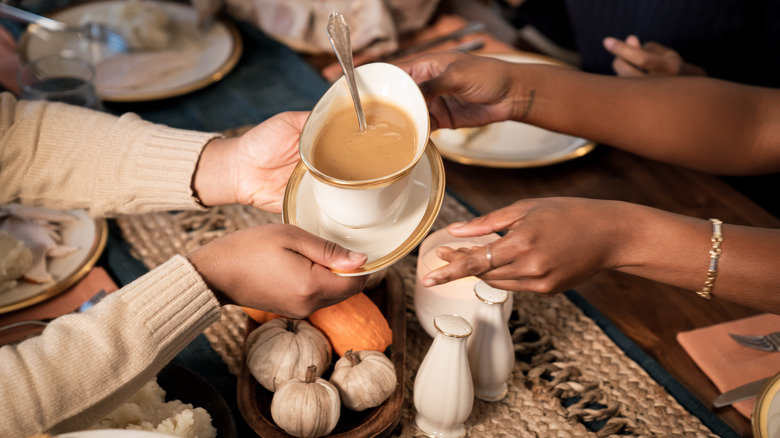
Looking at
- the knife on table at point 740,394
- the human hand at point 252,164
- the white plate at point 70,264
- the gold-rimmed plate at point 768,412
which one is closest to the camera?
the gold-rimmed plate at point 768,412

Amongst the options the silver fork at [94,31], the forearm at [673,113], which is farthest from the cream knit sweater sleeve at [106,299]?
the forearm at [673,113]

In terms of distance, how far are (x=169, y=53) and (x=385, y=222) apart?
1.09 meters

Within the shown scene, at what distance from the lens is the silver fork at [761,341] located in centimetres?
106

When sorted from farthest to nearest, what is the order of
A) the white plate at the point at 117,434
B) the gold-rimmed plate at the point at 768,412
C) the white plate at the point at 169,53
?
the white plate at the point at 169,53 → the gold-rimmed plate at the point at 768,412 → the white plate at the point at 117,434

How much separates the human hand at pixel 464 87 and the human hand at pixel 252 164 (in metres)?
0.26

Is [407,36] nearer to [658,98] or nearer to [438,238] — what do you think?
[658,98]

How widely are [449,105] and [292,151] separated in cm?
36

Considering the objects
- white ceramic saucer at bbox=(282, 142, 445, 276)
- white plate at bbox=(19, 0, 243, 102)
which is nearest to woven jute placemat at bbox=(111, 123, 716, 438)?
white ceramic saucer at bbox=(282, 142, 445, 276)

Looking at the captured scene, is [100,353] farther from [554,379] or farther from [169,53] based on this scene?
[169,53]

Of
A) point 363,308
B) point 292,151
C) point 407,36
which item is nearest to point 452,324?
point 363,308

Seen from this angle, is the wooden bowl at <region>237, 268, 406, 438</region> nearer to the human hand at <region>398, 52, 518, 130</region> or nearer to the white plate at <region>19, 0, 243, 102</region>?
the human hand at <region>398, 52, 518, 130</region>

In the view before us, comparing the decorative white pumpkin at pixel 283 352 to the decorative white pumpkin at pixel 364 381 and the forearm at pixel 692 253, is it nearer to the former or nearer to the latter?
the decorative white pumpkin at pixel 364 381

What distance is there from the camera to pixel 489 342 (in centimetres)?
93

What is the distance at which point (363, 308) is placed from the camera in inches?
38.8
